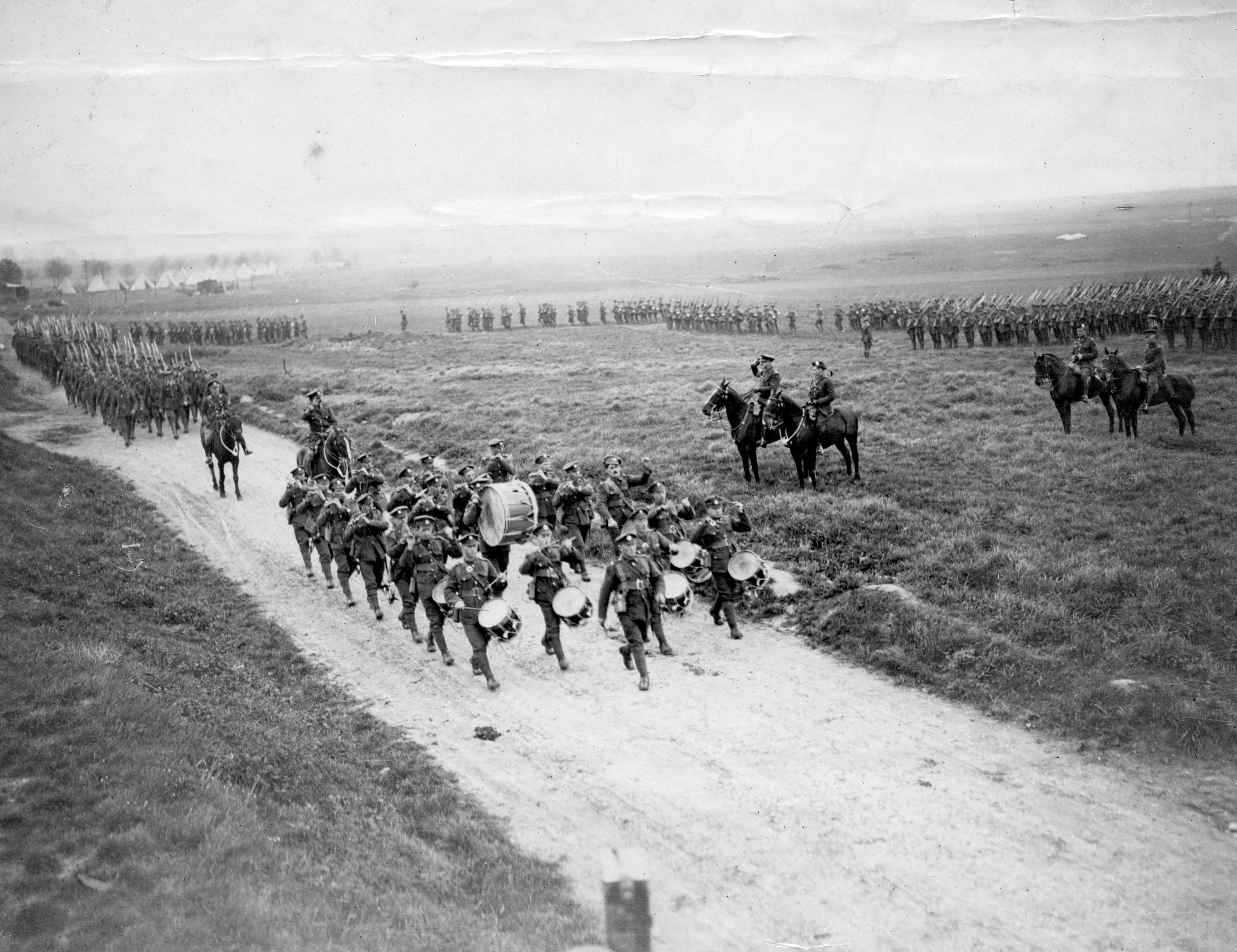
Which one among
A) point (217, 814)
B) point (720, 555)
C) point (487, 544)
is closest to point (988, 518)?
point (720, 555)

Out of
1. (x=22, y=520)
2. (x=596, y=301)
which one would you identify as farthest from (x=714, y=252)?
(x=22, y=520)

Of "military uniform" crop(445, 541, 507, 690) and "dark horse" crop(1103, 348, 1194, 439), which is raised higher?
"dark horse" crop(1103, 348, 1194, 439)

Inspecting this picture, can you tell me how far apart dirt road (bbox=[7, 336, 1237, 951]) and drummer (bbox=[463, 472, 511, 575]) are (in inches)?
95.8

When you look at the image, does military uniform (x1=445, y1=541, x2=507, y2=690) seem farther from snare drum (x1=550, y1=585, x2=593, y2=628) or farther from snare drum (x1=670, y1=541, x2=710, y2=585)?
snare drum (x1=670, y1=541, x2=710, y2=585)

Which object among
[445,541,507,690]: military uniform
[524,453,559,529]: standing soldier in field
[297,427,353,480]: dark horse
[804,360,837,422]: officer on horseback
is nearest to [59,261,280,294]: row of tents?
[297,427,353,480]: dark horse

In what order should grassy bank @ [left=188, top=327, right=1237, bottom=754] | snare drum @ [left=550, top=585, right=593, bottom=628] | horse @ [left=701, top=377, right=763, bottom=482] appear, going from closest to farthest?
grassy bank @ [left=188, top=327, right=1237, bottom=754]
snare drum @ [left=550, top=585, right=593, bottom=628]
horse @ [left=701, top=377, right=763, bottom=482]

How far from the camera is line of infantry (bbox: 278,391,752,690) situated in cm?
1215

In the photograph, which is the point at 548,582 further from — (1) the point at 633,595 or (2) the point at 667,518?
(2) the point at 667,518

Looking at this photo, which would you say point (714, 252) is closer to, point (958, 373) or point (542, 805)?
point (958, 373)

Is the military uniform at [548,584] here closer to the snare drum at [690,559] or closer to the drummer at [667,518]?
the snare drum at [690,559]

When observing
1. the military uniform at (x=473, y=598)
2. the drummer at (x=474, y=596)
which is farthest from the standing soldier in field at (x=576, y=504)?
the military uniform at (x=473, y=598)

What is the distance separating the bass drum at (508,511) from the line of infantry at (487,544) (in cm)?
27

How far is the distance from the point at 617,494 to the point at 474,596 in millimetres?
4360

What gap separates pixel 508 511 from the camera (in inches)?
596
